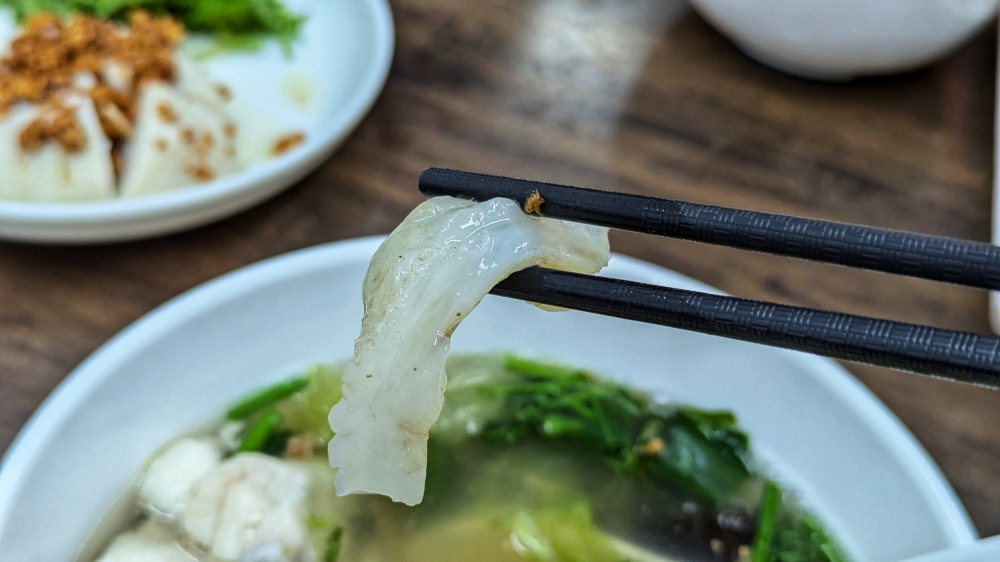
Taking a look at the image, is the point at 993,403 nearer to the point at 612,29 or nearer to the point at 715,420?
the point at 715,420

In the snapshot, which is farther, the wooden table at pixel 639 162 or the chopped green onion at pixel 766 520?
the wooden table at pixel 639 162

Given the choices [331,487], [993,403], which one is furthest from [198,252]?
[993,403]

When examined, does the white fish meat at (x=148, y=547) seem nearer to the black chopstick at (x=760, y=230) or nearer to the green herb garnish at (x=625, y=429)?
the green herb garnish at (x=625, y=429)

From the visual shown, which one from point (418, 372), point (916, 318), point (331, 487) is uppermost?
point (418, 372)

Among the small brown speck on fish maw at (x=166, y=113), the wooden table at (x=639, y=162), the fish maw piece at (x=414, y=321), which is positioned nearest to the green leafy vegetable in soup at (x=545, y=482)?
the wooden table at (x=639, y=162)

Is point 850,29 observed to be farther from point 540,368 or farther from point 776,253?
point 776,253

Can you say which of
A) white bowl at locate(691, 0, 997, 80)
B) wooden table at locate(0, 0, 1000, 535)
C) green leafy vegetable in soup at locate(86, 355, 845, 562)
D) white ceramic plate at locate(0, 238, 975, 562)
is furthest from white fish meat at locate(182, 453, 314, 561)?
white bowl at locate(691, 0, 997, 80)

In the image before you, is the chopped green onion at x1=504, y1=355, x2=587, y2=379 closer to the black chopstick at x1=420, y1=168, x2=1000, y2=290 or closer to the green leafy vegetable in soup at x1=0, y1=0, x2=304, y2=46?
the black chopstick at x1=420, y1=168, x2=1000, y2=290
